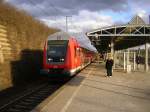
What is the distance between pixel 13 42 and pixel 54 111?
1608 centimetres

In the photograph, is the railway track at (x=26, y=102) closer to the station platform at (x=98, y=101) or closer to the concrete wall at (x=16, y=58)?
the station platform at (x=98, y=101)

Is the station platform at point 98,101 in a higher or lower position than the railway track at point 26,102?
higher

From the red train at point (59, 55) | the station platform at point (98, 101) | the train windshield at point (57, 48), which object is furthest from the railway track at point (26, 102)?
the train windshield at point (57, 48)

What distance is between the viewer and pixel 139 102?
14203mm

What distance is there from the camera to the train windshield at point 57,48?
2553 cm

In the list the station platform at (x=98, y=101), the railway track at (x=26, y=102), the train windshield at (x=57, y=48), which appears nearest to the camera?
the station platform at (x=98, y=101)

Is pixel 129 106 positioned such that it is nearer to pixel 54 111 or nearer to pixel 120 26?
pixel 54 111

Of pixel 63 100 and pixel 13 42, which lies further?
pixel 13 42

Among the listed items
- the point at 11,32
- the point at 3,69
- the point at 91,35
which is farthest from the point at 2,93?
the point at 91,35

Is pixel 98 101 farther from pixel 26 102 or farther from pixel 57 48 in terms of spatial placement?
pixel 57 48

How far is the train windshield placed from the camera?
25.5m

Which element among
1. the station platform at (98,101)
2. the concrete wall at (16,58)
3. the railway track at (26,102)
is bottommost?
the railway track at (26,102)

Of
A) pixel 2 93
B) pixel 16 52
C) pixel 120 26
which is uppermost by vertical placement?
pixel 120 26

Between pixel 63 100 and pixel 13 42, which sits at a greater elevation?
pixel 13 42
